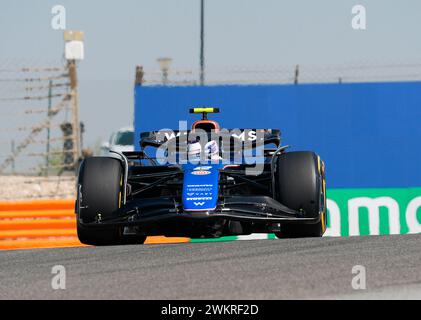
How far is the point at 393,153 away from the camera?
20.1 metres

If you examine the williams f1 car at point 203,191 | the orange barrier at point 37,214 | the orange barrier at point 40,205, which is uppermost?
the williams f1 car at point 203,191

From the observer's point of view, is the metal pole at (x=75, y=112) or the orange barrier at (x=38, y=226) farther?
the metal pole at (x=75, y=112)

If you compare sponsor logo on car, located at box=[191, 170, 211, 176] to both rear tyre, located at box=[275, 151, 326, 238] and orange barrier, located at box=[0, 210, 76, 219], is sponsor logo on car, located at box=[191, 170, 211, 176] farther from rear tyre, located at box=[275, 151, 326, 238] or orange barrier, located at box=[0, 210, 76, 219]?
orange barrier, located at box=[0, 210, 76, 219]

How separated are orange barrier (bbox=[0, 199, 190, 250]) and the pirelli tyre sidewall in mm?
3755

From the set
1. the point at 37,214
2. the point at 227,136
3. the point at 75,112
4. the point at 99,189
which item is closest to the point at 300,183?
the point at 227,136

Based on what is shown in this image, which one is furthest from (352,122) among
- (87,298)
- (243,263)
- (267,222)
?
(87,298)

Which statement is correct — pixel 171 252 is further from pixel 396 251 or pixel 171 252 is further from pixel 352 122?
pixel 352 122

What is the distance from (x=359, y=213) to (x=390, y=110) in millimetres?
4104

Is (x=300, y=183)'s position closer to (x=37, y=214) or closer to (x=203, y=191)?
(x=203, y=191)

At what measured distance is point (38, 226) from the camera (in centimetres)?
1600

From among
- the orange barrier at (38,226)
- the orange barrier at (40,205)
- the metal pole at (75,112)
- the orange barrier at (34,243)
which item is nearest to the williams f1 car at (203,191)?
the orange barrier at (38,226)

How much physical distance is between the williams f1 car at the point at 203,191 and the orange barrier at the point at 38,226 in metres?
3.12

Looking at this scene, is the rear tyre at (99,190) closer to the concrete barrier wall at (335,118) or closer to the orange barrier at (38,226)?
the orange barrier at (38,226)

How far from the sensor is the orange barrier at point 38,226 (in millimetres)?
15812
